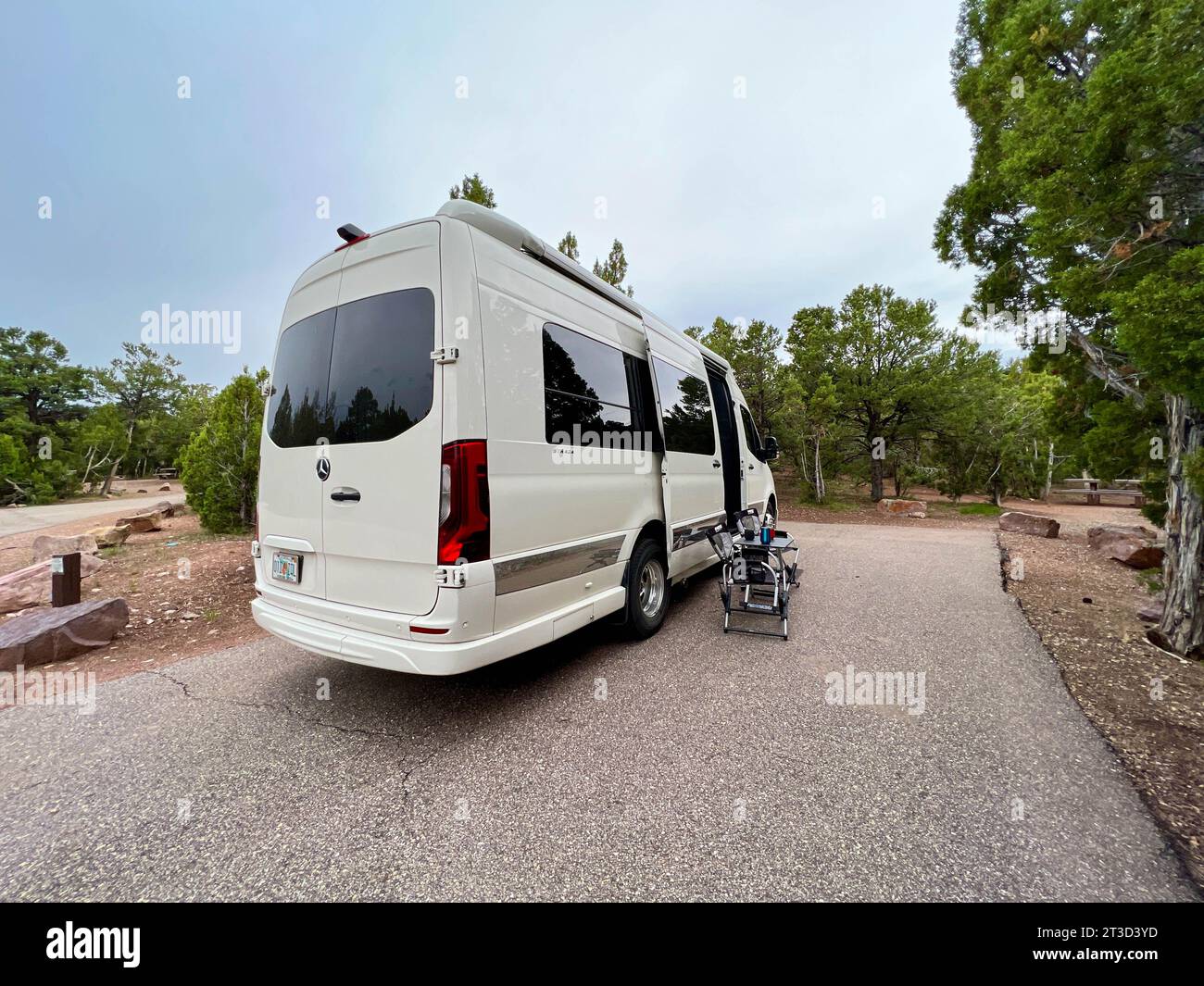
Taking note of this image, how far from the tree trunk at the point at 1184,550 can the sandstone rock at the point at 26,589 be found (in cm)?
1072

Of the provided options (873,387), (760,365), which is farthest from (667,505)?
(873,387)

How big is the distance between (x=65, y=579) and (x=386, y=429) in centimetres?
480

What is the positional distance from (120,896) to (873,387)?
16.4m

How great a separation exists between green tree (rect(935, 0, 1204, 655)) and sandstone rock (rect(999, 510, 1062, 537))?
637cm

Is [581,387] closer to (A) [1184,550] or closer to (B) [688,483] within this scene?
(B) [688,483]

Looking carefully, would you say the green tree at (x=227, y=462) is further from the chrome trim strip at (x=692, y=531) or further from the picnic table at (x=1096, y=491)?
the picnic table at (x=1096, y=491)

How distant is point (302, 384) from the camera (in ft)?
9.74

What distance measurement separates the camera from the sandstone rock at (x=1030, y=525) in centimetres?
940

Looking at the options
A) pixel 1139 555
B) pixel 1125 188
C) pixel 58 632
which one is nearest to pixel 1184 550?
pixel 1125 188

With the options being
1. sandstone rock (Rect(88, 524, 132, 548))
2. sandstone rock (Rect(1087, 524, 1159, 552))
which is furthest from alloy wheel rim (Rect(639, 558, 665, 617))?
sandstone rock (Rect(88, 524, 132, 548))

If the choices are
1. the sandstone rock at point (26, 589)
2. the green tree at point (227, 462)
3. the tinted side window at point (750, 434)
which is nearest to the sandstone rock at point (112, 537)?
the green tree at point (227, 462)
